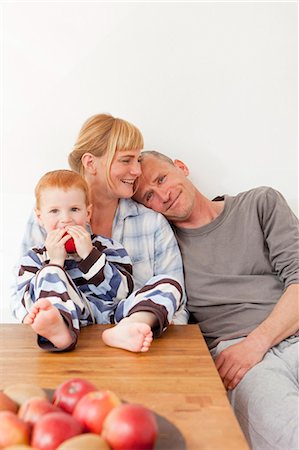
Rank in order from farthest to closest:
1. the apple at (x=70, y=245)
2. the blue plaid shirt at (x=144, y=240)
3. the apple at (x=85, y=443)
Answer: the blue plaid shirt at (x=144, y=240) < the apple at (x=70, y=245) < the apple at (x=85, y=443)

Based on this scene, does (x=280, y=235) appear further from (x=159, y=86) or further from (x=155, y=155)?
(x=159, y=86)

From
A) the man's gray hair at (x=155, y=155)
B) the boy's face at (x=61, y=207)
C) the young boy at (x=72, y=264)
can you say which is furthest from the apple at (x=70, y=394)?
the man's gray hair at (x=155, y=155)

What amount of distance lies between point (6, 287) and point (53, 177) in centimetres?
59

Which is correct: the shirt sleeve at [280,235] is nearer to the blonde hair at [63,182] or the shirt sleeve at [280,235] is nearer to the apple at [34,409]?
the blonde hair at [63,182]

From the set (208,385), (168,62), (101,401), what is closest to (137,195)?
(168,62)

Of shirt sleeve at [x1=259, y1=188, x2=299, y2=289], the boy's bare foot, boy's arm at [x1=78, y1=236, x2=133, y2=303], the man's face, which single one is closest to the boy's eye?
the man's face

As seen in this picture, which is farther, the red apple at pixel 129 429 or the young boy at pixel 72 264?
the young boy at pixel 72 264

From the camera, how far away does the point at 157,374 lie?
4.16ft

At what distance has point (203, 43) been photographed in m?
2.14

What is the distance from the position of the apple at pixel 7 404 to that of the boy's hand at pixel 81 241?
72cm

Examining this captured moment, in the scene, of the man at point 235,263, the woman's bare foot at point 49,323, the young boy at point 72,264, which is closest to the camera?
the woman's bare foot at point 49,323

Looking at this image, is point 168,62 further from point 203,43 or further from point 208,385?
point 208,385

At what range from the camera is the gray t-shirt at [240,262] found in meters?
1.90

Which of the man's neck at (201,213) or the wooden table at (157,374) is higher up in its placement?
the man's neck at (201,213)
